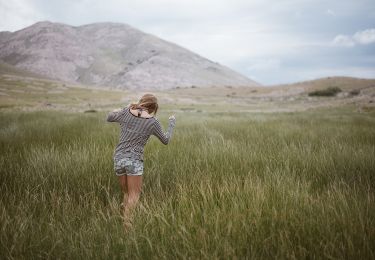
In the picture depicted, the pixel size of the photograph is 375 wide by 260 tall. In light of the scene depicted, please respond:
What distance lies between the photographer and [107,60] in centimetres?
15288

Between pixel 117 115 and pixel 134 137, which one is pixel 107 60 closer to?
pixel 117 115

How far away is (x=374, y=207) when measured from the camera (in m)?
2.26

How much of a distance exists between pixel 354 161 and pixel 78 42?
176m

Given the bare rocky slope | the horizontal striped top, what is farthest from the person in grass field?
the bare rocky slope

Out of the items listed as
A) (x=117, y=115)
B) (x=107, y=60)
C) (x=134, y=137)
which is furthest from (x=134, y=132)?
(x=107, y=60)

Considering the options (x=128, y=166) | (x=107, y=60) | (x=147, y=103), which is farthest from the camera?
(x=107, y=60)

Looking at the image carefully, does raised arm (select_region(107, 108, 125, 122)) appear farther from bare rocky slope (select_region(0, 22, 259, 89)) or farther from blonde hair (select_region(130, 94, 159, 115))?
bare rocky slope (select_region(0, 22, 259, 89))

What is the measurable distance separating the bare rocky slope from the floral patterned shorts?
117m

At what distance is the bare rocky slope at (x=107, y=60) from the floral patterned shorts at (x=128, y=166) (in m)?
117

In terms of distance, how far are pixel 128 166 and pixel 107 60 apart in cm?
15895

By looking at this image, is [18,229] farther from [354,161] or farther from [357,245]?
[354,161]

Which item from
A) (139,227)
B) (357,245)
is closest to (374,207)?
(357,245)

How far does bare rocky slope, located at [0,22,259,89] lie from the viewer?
128m

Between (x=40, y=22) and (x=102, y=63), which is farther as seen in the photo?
(x=40, y=22)
